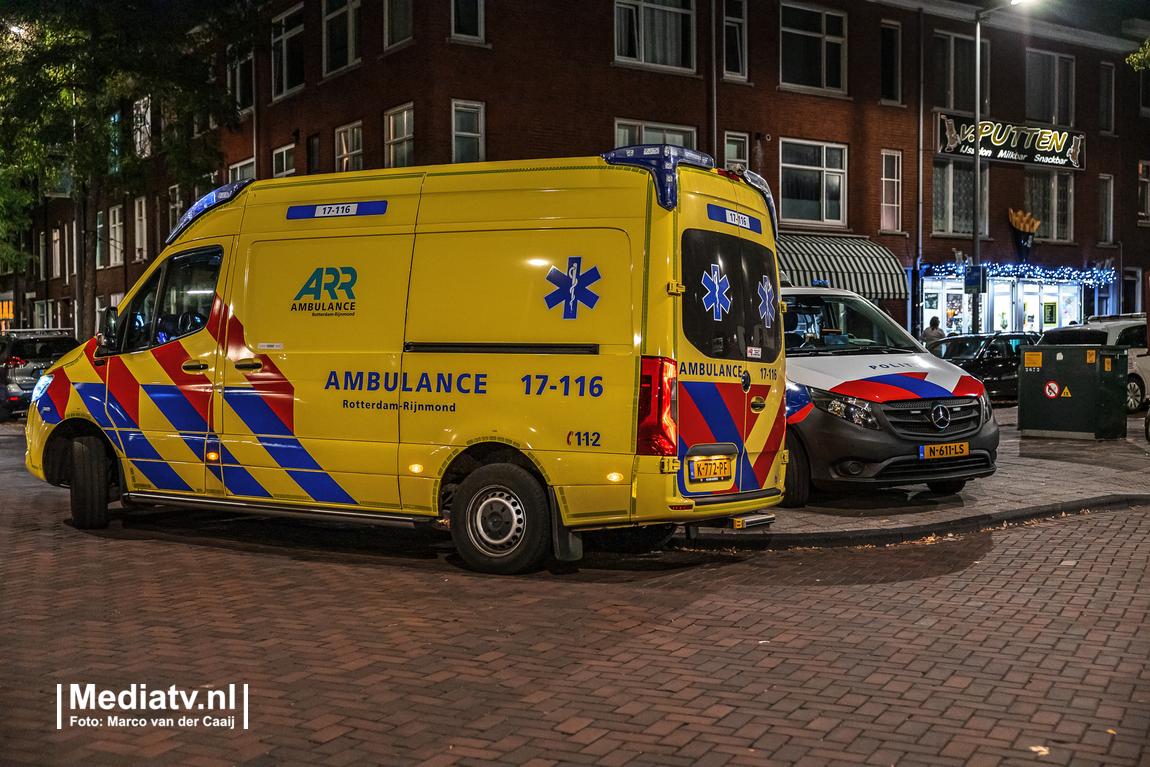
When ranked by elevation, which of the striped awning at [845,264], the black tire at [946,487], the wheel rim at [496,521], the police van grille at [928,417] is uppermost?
the striped awning at [845,264]

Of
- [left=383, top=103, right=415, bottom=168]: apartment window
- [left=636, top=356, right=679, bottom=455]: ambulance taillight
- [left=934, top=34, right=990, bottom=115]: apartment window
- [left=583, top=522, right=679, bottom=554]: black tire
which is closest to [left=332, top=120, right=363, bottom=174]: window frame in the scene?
[left=383, top=103, right=415, bottom=168]: apartment window

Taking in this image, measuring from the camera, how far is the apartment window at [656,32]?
25.5m

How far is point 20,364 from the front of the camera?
23703 millimetres

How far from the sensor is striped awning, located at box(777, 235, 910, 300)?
88.5ft

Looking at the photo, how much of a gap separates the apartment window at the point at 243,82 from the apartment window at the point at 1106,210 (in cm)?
2365

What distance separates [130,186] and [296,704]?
26113 millimetres

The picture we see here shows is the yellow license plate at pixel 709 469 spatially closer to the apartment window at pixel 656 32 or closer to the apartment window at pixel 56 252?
the apartment window at pixel 656 32

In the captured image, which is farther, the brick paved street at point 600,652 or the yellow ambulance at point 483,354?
the yellow ambulance at point 483,354

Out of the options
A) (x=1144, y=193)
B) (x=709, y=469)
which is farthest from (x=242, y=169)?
(x=709, y=469)

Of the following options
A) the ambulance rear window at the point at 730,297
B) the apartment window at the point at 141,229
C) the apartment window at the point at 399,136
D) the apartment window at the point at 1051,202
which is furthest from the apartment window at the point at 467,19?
the apartment window at the point at 141,229

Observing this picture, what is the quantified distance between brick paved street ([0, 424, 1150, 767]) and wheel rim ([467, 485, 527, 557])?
25 centimetres

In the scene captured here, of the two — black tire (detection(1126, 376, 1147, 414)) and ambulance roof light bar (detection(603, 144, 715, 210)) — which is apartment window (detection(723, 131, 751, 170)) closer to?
black tire (detection(1126, 376, 1147, 414))

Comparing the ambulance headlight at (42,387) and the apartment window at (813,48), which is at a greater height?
the apartment window at (813,48)

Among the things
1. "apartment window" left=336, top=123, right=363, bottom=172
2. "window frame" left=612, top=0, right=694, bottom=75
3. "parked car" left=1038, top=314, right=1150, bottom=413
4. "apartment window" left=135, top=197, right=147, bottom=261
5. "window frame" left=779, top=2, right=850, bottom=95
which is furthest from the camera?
"apartment window" left=135, top=197, right=147, bottom=261
